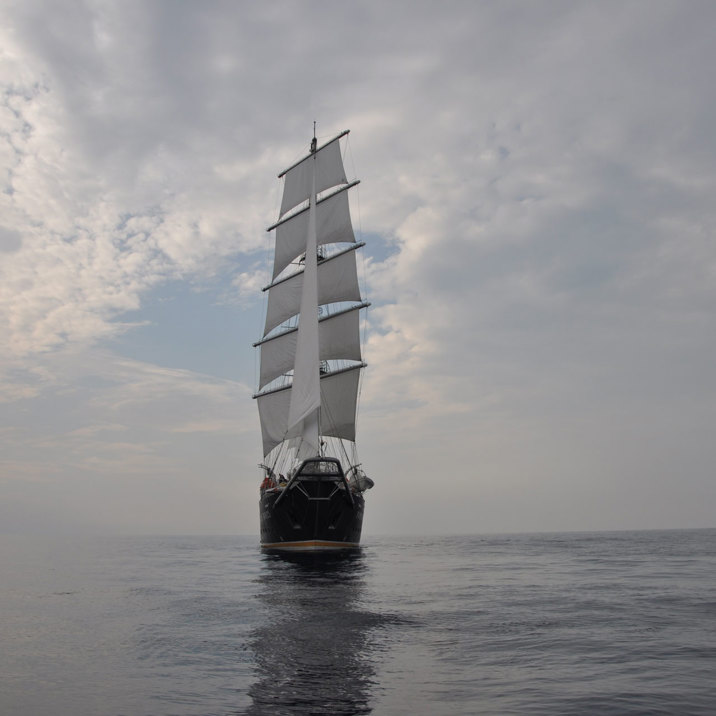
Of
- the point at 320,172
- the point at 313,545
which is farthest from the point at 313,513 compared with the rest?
the point at 320,172

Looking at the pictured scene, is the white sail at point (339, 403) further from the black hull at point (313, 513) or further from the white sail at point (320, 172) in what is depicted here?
the white sail at point (320, 172)

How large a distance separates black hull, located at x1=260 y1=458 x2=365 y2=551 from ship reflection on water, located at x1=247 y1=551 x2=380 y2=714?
15635 mm

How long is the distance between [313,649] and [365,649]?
1086mm

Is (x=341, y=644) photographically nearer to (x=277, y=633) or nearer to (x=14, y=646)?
Answer: (x=277, y=633)

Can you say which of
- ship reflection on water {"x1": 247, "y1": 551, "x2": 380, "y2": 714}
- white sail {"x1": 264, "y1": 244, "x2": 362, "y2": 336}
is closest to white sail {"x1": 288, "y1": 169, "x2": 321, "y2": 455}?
white sail {"x1": 264, "y1": 244, "x2": 362, "y2": 336}

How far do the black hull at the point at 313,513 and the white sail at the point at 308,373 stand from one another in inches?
283

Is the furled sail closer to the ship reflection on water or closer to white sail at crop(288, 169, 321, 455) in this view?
white sail at crop(288, 169, 321, 455)

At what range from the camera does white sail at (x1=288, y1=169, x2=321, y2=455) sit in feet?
164

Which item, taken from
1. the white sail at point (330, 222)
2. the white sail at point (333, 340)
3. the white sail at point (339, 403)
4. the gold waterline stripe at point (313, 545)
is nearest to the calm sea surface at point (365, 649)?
the gold waterline stripe at point (313, 545)

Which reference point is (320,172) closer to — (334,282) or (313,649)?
(334,282)

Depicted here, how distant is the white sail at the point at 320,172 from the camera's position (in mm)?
67062

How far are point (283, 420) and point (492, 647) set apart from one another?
4874 centimetres

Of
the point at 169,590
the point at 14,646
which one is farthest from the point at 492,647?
the point at 169,590

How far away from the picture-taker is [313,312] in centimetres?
5175
